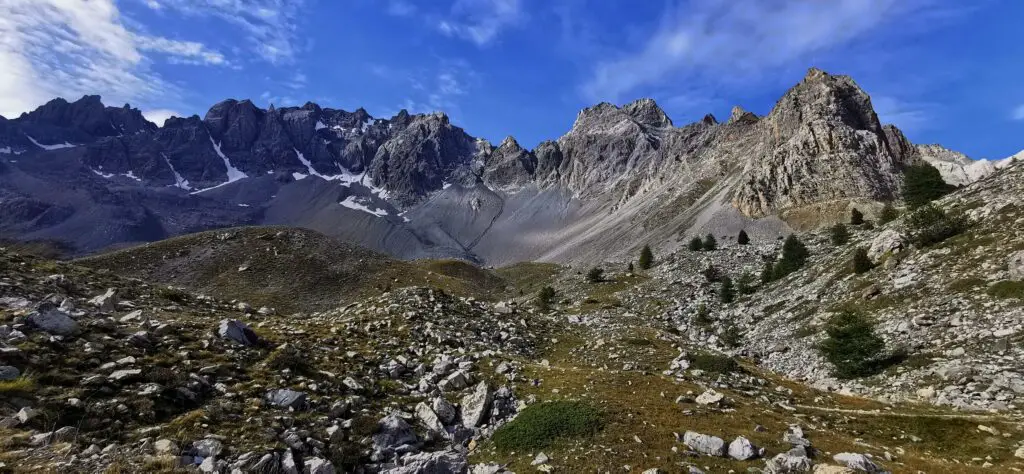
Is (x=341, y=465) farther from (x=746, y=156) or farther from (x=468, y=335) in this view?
(x=746, y=156)

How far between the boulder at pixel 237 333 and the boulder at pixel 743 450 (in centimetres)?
1776

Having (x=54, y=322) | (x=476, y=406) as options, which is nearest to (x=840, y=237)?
(x=476, y=406)

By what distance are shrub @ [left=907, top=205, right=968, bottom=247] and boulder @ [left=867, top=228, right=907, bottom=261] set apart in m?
0.84

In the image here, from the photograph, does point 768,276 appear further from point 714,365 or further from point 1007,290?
point 714,365

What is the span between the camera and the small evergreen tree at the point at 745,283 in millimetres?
54562

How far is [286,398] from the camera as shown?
15.6m

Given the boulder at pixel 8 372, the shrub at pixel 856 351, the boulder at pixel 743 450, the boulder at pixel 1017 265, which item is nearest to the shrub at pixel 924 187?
the boulder at pixel 1017 265

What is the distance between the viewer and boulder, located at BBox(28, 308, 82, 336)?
598 inches

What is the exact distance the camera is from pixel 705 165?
184 meters

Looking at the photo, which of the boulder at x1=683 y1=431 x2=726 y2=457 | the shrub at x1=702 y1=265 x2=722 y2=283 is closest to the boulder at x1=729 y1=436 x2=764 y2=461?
the boulder at x1=683 y1=431 x2=726 y2=457

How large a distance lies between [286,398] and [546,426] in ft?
28.0

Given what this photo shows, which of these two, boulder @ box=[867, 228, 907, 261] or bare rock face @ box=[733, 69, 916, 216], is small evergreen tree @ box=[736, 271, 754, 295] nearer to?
boulder @ box=[867, 228, 907, 261]

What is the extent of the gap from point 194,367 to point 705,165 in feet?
625

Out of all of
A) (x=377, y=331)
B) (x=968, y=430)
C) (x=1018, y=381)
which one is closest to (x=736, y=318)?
(x=1018, y=381)
